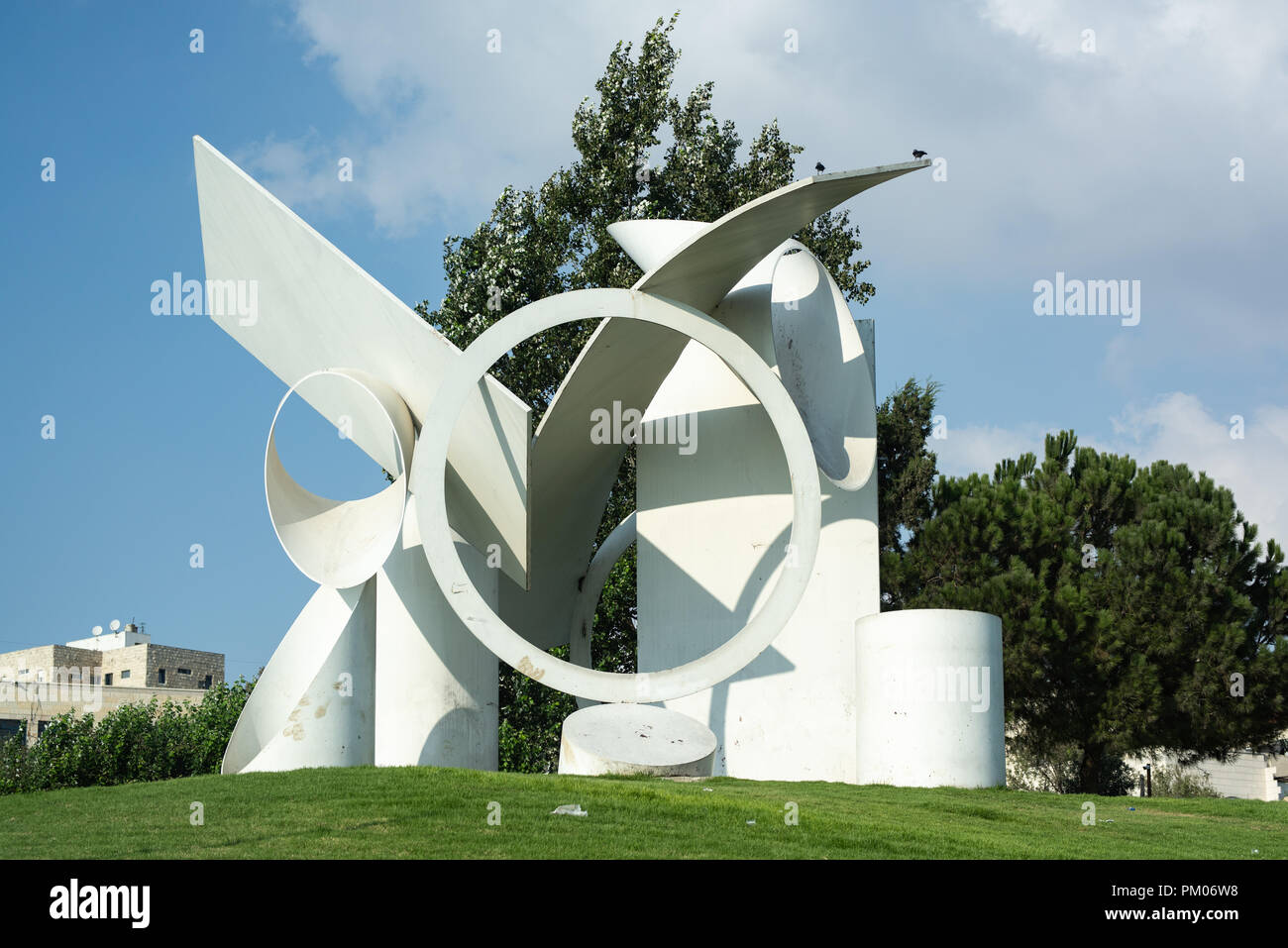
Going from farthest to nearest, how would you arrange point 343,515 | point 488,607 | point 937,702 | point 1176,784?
1. point 1176,784
2. point 343,515
3. point 937,702
4. point 488,607

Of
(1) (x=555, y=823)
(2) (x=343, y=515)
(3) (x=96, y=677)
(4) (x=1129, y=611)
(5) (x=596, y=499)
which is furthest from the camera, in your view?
(3) (x=96, y=677)

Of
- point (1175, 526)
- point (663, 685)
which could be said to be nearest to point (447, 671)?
point (663, 685)

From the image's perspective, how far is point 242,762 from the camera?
52.2 feet

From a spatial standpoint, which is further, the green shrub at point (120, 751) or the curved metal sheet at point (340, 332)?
the green shrub at point (120, 751)

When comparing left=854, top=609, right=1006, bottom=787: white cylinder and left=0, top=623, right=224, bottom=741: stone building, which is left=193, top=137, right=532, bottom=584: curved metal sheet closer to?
left=854, top=609, right=1006, bottom=787: white cylinder

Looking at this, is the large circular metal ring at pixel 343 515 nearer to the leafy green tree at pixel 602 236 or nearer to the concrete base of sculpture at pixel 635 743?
the concrete base of sculpture at pixel 635 743

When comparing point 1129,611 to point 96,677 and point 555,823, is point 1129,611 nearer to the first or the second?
point 555,823

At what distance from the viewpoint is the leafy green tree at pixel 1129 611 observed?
21672mm

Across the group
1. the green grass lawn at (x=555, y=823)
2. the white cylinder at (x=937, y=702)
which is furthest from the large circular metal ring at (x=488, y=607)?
the white cylinder at (x=937, y=702)

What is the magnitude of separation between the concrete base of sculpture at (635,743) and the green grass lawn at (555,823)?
2.27ft

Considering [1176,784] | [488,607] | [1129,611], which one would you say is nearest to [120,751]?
[488,607]

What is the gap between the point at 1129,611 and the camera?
879 inches

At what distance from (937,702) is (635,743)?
141 inches

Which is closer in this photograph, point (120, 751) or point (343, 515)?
point (343, 515)
